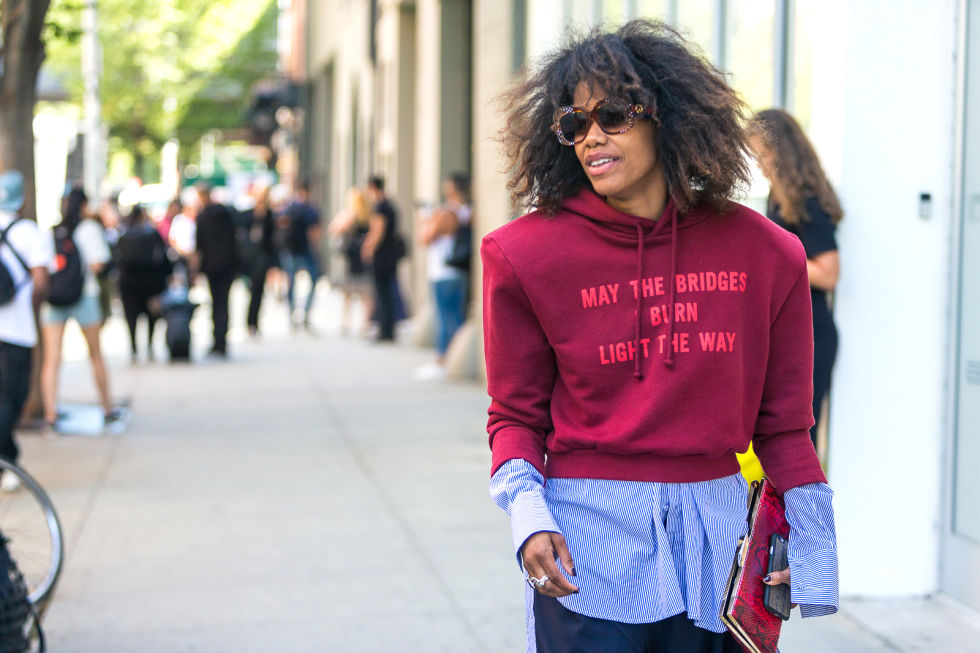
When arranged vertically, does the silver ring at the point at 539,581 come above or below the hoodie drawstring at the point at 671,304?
below

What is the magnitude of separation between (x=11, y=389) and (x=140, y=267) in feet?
23.2

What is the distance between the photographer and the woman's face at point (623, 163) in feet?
7.67

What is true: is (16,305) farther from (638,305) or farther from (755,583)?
(755,583)

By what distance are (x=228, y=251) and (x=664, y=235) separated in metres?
12.3

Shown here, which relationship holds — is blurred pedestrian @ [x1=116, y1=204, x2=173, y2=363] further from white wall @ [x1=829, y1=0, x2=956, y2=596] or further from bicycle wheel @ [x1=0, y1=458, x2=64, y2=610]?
white wall @ [x1=829, y1=0, x2=956, y2=596]

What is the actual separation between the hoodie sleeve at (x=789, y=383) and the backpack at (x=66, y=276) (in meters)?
7.56

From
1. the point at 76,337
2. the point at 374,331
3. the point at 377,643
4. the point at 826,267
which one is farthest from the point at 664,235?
the point at 76,337

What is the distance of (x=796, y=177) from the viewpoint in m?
4.74

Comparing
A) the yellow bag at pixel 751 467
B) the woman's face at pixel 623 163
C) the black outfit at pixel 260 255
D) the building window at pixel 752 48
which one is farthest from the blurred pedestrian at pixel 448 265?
the woman's face at pixel 623 163

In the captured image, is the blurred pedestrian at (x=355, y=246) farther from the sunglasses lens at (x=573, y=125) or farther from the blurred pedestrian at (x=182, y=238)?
the sunglasses lens at (x=573, y=125)

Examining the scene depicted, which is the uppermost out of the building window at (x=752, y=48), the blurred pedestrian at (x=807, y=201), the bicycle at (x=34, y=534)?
the building window at (x=752, y=48)

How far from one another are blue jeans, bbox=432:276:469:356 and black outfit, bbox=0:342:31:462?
6.63 m

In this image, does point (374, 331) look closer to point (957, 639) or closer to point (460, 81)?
point (460, 81)

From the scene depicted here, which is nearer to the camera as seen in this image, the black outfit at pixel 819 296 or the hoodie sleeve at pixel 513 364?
the hoodie sleeve at pixel 513 364
